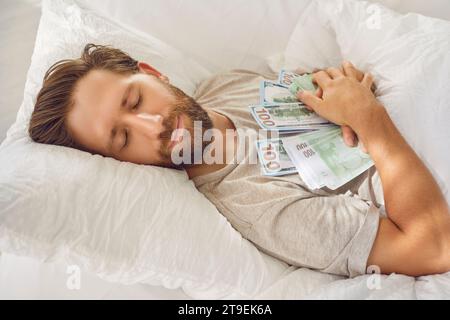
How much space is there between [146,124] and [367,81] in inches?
23.5

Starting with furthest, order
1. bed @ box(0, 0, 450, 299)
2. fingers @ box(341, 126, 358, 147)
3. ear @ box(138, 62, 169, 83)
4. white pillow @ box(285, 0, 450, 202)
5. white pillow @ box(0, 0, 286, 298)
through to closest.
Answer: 1. bed @ box(0, 0, 450, 299)
2. ear @ box(138, 62, 169, 83)
3. fingers @ box(341, 126, 358, 147)
4. white pillow @ box(285, 0, 450, 202)
5. white pillow @ box(0, 0, 286, 298)

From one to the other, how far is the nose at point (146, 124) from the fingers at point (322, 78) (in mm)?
468

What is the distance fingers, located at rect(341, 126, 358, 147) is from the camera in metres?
1.06

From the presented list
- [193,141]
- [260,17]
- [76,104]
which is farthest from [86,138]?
[260,17]

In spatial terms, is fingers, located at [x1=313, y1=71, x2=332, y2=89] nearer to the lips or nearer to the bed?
the bed

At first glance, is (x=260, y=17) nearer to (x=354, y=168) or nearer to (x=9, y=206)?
(x=354, y=168)

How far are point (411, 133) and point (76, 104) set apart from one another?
0.80 meters

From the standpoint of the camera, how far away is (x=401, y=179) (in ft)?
2.98

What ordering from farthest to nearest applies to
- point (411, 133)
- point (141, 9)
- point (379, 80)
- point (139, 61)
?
point (141, 9), point (139, 61), point (379, 80), point (411, 133)

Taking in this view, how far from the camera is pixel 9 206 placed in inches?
32.3

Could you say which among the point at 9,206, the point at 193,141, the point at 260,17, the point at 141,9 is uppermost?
the point at 260,17

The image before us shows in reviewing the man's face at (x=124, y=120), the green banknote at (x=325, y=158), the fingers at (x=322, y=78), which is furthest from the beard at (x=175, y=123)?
the fingers at (x=322, y=78)

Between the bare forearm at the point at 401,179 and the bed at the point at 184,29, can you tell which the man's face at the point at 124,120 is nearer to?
the bed at the point at 184,29

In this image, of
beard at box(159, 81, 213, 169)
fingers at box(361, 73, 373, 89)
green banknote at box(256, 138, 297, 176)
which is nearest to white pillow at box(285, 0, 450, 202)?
fingers at box(361, 73, 373, 89)
